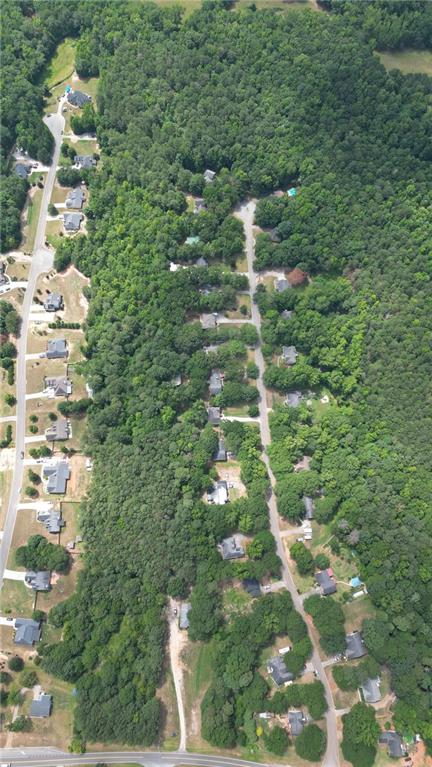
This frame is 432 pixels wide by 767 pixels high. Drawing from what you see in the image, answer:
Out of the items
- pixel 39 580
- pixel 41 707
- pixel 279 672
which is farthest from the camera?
pixel 39 580

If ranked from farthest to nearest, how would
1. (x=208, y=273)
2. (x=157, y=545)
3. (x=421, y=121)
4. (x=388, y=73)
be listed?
(x=388, y=73)
(x=421, y=121)
(x=208, y=273)
(x=157, y=545)

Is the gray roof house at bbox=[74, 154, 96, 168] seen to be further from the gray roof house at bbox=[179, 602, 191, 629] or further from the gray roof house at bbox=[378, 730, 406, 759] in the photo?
the gray roof house at bbox=[378, 730, 406, 759]

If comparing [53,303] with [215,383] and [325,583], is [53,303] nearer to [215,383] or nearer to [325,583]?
[215,383]

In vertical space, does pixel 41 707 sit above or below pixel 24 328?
below

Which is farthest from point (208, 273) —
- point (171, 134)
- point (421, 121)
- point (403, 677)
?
point (403, 677)

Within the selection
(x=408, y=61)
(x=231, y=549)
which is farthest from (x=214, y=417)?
(x=408, y=61)

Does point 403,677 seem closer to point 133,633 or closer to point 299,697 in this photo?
point 299,697
